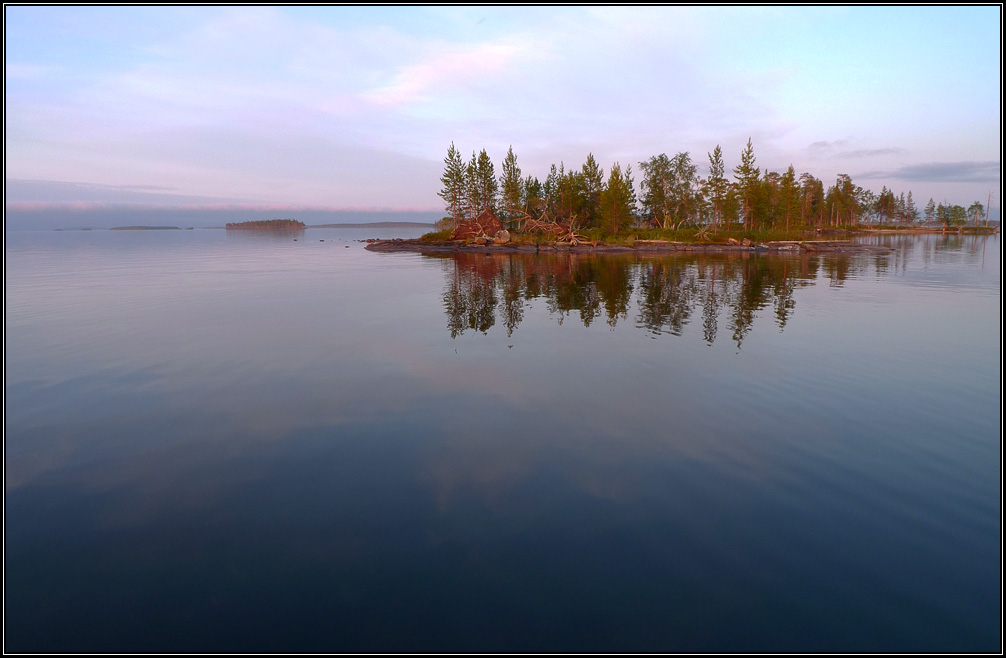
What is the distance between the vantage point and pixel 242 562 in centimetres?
676

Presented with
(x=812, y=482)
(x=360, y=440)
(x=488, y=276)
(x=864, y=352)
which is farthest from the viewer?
(x=488, y=276)

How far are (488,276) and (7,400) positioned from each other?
118 feet

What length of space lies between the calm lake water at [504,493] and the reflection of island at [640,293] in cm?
428

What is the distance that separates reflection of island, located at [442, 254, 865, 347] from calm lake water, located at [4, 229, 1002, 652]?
14.0 ft

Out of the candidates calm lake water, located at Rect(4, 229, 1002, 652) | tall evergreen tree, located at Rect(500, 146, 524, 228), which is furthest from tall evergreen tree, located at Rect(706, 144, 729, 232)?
calm lake water, located at Rect(4, 229, 1002, 652)

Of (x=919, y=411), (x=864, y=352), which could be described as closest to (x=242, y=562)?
(x=919, y=411)

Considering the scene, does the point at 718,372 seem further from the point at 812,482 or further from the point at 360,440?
the point at 360,440

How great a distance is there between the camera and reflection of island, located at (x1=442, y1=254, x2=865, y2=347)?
2373 centimetres

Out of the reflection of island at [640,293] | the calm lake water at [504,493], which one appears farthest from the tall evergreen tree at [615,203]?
the calm lake water at [504,493]

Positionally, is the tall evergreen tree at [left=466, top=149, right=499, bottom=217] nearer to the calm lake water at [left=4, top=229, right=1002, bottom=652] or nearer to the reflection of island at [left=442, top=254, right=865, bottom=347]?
the reflection of island at [left=442, top=254, right=865, bottom=347]

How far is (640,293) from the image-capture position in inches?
1308

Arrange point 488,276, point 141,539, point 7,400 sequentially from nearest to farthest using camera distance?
point 141,539 → point 7,400 → point 488,276

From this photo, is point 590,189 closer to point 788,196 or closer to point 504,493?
point 788,196

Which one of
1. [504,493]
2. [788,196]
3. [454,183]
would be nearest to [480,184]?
[454,183]
